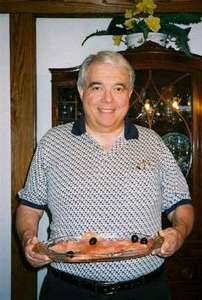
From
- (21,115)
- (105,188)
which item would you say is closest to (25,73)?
(21,115)

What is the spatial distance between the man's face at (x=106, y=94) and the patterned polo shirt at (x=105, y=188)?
0.22ft

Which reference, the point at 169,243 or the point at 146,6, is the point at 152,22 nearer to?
the point at 146,6

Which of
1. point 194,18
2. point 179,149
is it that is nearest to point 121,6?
point 194,18

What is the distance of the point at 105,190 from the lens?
47.1 inches

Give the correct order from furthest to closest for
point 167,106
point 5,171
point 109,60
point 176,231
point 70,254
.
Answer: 1. point 5,171
2. point 167,106
3. point 109,60
4. point 176,231
5. point 70,254

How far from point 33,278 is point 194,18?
1682 mm

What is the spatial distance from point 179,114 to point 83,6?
0.79 meters

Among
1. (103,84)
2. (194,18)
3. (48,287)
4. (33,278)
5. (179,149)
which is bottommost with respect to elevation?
(33,278)

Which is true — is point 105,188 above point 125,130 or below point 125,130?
below

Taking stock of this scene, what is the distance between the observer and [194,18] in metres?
2.09

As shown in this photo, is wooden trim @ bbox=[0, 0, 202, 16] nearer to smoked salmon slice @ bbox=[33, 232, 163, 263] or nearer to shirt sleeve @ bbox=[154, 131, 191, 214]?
shirt sleeve @ bbox=[154, 131, 191, 214]

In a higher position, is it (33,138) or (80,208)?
(33,138)

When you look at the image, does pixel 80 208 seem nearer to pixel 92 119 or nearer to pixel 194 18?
pixel 92 119

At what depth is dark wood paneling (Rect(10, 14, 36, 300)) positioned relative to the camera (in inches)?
86.4
